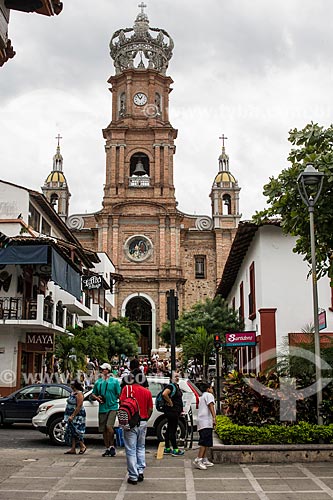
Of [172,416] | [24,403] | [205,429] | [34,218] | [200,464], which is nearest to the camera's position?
[200,464]

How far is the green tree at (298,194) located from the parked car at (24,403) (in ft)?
27.1

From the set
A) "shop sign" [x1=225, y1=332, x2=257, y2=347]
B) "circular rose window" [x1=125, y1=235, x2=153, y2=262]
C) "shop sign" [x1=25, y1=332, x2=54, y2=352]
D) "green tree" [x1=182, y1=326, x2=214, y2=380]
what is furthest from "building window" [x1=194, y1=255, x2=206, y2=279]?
"shop sign" [x1=225, y1=332, x2=257, y2=347]

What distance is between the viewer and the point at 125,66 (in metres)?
60.1

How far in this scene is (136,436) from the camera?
9219 millimetres

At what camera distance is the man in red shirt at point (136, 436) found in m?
9.02

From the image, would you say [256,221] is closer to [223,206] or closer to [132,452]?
[132,452]

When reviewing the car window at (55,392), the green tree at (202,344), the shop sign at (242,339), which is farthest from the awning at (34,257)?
the shop sign at (242,339)

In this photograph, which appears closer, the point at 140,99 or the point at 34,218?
the point at 34,218

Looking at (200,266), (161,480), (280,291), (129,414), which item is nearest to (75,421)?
(161,480)

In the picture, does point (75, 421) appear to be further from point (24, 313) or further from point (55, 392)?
point (24, 313)

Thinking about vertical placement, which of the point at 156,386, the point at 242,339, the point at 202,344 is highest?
the point at 202,344

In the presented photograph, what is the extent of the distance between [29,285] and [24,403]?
10.5 meters

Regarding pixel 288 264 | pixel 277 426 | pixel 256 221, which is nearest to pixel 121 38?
pixel 288 264

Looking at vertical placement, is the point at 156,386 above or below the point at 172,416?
above
